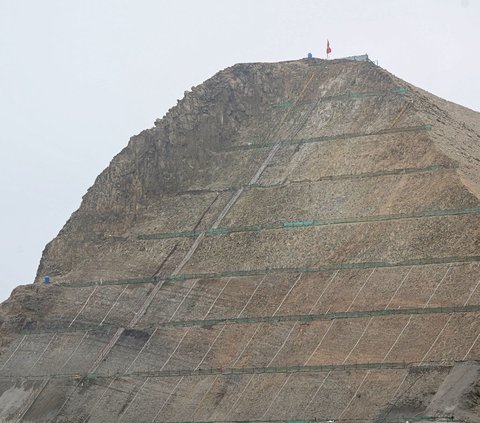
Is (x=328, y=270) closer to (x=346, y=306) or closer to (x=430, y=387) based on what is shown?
(x=346, y=306)

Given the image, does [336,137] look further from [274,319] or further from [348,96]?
[274,319]

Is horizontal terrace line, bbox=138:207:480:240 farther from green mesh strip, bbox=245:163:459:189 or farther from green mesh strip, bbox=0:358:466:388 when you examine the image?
green mesh strip, bbox=0:358:466:388

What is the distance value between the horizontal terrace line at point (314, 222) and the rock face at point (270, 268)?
80 mm

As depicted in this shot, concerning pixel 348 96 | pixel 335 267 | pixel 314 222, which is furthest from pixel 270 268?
pixel 348 96

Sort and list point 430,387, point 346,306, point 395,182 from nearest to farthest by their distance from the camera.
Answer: point 430,387 < point 346,306 < point 395,182

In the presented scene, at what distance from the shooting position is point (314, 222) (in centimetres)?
8131

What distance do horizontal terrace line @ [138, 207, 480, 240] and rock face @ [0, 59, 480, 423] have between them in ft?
0.26

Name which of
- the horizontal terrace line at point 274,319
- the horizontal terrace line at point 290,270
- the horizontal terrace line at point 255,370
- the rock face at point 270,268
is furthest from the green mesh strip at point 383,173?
the horizontal terrace line at point 255,370

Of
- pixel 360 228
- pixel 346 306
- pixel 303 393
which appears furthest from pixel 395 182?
pixel 303 393

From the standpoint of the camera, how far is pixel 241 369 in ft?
247

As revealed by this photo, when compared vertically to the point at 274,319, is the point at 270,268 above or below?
above

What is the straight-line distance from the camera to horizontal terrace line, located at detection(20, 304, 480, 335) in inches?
2840

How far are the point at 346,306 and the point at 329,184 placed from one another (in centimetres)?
972

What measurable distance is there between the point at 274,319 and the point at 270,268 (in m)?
3.88
